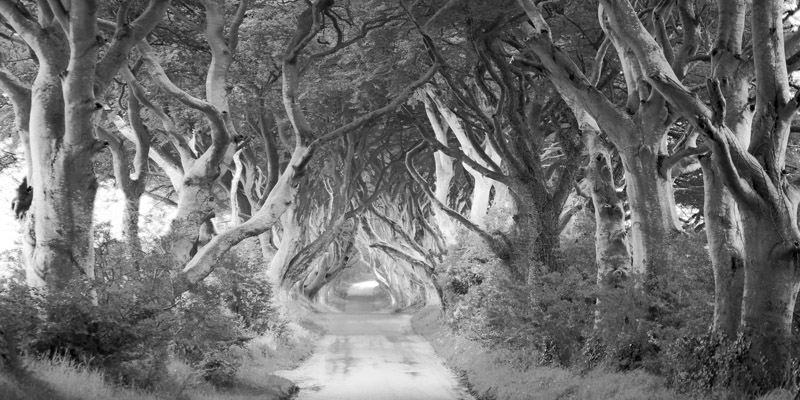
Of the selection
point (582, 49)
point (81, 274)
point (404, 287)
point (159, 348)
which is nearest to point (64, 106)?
point (81, 274)

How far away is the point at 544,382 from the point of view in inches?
532

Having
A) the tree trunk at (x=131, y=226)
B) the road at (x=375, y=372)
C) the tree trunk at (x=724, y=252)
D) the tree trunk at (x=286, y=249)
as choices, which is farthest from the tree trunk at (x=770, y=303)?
the tree trunk at (x=286, y=249)

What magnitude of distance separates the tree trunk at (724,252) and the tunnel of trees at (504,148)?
3 cm

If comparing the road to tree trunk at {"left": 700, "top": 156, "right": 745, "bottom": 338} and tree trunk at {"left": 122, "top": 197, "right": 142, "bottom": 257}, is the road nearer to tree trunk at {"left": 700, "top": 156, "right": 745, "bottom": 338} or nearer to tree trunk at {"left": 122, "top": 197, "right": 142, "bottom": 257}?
tree trunk at {"left": 122, "top": 197, "right": 142, "bottom": 257}

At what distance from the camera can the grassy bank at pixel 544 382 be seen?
10930mm

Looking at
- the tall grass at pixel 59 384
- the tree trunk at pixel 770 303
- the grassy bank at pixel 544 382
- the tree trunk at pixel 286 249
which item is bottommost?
the grassy bank at pixel 544 382

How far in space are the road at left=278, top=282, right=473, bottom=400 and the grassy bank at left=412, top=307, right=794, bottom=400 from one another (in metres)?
0.44

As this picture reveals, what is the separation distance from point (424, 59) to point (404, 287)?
35827 millimetres

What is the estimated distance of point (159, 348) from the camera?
1070 centimetres

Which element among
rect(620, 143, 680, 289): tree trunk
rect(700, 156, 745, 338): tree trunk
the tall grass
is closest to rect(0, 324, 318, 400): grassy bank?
the tall grass

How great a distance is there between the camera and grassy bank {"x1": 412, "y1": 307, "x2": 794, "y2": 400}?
35.9ft

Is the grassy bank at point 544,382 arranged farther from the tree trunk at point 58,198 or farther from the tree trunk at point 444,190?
the tree trunk at point 444,190

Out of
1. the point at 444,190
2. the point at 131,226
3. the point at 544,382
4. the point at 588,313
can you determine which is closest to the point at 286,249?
the point at 444,190

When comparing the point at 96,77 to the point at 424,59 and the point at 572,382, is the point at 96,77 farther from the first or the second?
the point at 424,59
